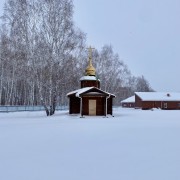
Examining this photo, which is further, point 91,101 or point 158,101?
point 158,101

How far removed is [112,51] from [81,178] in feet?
133

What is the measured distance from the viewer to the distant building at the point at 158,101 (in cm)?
5600

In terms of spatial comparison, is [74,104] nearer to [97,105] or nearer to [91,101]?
[91,101]

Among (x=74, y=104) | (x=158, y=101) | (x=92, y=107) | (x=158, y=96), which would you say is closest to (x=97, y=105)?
(x=92, y=107)

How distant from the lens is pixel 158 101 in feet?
184

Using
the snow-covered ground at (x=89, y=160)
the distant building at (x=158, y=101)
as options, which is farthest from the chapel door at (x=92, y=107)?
the distant building at (x=158, y=101)

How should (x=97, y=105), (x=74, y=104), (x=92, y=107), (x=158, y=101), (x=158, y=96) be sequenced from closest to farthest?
1. (x=92, y=107)
2. (x=97, y=105)
3. (x=74, y=104)
4. (x=158, y=101)
5. (x=158, y=96)

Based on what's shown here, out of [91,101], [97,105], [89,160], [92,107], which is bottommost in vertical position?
[89,160]

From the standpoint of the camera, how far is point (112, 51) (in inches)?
1754

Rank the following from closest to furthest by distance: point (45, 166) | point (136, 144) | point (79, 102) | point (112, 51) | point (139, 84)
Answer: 1. point (45, 166)
2. point (136, 144)
3. point (79, 102)
4. point (112, 51)
5. point (139, 84)

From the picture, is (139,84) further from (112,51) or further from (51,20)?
(51,20)

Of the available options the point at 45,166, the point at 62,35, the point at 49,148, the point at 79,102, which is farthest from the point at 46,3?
the point at 45,166

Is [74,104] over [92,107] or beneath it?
over

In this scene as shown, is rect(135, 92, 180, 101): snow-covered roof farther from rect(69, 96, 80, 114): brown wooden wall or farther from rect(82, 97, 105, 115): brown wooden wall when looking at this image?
rect(69, 96, 80, 114): brown wooden wall
